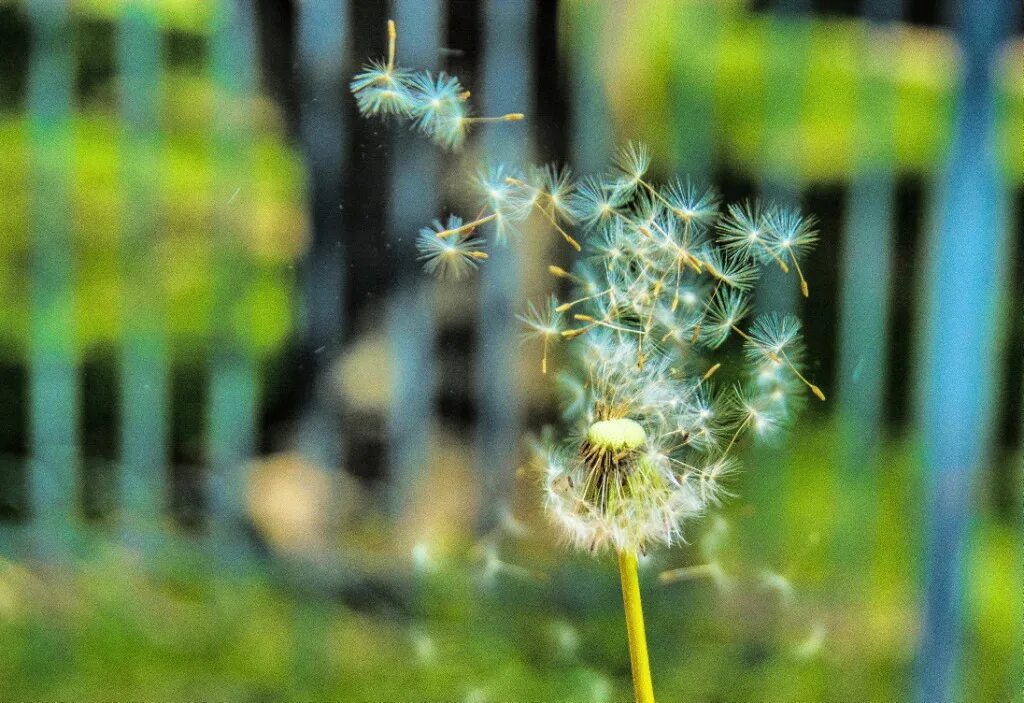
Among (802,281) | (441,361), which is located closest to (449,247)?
(441,361)

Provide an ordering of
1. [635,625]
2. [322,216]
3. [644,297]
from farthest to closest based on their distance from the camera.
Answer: [322,216]
[644,297]
[635,625]

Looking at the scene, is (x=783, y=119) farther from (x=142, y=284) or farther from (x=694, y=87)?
(x=142, y=284)

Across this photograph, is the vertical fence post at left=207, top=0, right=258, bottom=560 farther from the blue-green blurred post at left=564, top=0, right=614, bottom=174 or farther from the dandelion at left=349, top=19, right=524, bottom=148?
the blue-green blurred post at left=564, top=0, right=614, bottom=174

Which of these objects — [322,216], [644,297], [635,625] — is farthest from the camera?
[322,216]

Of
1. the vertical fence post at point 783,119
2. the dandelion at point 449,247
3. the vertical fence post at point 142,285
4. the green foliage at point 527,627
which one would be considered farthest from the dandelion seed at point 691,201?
the vertical fence post at point 142,285

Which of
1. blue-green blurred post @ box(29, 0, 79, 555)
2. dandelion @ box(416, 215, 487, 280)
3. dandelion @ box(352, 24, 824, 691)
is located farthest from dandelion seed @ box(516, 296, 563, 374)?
blue-green blurred post @ box(29, 0, 79, 555)

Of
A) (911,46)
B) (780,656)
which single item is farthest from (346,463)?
(911,46)

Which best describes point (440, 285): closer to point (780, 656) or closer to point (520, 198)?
point (520, 198)

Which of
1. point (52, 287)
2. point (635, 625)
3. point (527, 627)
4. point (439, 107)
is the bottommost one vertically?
point (527, 627)
